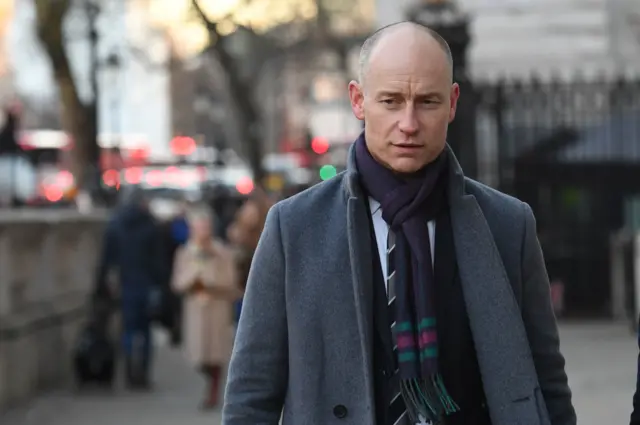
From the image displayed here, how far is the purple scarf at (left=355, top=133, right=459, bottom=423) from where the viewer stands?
395cm

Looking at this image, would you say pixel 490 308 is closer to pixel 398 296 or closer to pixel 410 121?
pixel 398 296

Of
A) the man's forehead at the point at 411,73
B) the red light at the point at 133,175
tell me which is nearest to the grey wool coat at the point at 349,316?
the man's forehead at the point at 411,73

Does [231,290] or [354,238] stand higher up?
[354,238]

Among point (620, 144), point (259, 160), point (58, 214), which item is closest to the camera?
point (58, 214)

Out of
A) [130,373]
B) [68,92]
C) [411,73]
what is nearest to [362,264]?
[411,73]

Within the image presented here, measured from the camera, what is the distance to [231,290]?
15023mm

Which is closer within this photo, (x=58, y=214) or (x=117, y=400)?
→ (x=117, y=400)

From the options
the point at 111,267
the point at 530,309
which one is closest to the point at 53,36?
the point at 111,267

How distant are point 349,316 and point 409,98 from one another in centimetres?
52

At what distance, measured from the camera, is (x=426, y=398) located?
3.93 metres

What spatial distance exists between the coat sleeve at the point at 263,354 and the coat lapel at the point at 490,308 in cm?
43

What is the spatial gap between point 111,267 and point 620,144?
7.33m

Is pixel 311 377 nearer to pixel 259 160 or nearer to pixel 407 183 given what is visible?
pixel 407 183

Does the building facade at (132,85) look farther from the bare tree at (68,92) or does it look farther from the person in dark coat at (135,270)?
the person in dark coat at (135,270)
